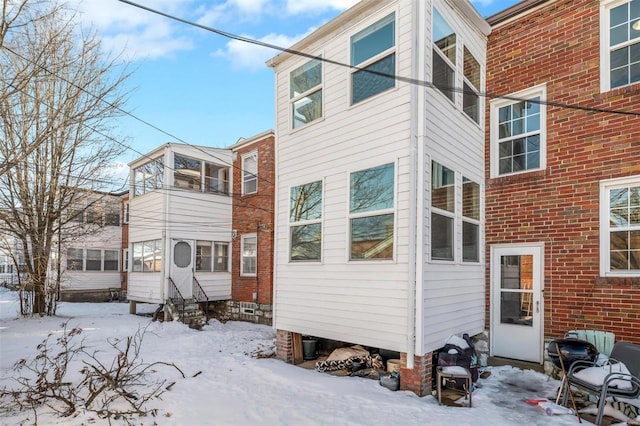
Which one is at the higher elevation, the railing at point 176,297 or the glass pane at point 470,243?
the glass pane at point 470,243

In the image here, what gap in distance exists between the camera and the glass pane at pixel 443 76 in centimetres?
580

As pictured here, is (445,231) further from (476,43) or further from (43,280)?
(43,280)

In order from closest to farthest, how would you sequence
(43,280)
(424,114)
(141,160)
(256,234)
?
1. (424,114)
2. (43,280)
3. (256,234)
4. (141,160)

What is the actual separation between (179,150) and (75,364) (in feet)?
26.6

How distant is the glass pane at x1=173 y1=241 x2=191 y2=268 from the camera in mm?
12508

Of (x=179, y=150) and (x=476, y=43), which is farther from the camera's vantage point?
(x=179, y=150)

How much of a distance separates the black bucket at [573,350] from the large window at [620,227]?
1539 mm

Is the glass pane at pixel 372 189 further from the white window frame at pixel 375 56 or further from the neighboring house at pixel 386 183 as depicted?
the white window frame at pixel 375 56

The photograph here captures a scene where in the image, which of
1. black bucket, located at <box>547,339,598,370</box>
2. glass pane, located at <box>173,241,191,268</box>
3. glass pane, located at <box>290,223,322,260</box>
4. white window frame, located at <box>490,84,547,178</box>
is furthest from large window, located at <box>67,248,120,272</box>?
black bucket, located at <box>547,339,598,370</box>

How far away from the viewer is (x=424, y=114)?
17.4 feet

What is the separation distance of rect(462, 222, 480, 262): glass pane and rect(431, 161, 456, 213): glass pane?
2.08ft

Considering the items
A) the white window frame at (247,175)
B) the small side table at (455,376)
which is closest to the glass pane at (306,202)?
the small side table at (455,376)

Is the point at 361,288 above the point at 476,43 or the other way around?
the other way around

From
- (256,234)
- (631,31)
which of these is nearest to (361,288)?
(631,31)
